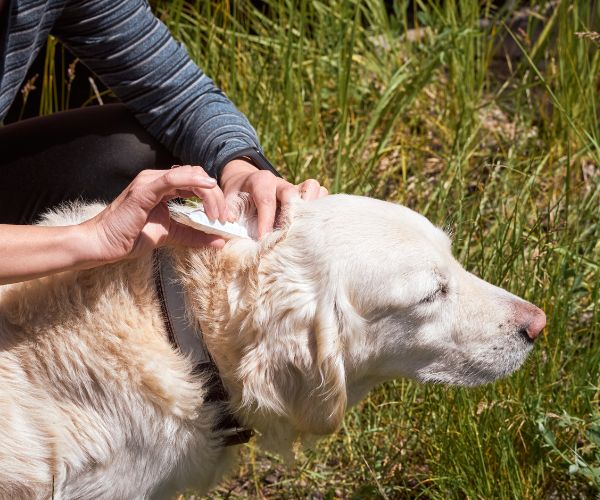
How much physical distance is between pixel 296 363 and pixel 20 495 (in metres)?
0.75

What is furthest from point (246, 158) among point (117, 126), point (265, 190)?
point (117, 126)

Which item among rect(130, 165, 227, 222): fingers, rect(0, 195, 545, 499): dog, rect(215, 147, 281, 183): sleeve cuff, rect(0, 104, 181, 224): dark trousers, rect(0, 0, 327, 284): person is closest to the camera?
rect(130, 165, 227, 222): fingers

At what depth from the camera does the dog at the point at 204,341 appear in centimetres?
198

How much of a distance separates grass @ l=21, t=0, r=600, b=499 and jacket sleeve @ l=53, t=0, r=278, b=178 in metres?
0.75

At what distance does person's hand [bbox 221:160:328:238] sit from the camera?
215 centimetres

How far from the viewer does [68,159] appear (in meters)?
2.84

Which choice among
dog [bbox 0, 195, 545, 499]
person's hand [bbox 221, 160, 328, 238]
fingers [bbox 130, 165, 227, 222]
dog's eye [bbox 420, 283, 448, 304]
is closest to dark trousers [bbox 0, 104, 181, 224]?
person's hand [bbox 221, 160, 328, 238]

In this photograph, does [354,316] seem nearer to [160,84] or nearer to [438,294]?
[438,294]

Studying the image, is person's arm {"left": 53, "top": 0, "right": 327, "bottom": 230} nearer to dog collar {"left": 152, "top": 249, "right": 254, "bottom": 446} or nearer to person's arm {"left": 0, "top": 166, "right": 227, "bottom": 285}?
dog collar {"left": 152, "top": 249, "right": 254, "bottom": 446}

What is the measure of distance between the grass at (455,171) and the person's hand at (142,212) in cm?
109

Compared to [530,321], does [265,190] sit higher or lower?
higher

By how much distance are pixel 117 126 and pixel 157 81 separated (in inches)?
9.9

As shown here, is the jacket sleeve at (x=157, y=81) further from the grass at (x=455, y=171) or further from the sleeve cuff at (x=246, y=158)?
the grass at (x=455, y=171)

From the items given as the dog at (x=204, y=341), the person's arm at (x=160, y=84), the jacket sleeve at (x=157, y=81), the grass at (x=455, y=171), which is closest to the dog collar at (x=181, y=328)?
the dog at (x=204, y=341)
